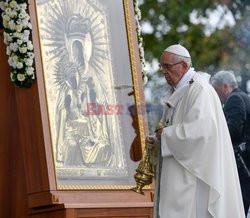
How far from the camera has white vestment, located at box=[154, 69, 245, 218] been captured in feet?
40.0

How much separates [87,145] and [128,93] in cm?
89

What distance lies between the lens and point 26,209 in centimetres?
1350

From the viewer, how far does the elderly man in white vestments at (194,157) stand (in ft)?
40.0

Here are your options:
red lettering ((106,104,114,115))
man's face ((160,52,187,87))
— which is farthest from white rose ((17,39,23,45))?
man's face ((160,52,187,87))

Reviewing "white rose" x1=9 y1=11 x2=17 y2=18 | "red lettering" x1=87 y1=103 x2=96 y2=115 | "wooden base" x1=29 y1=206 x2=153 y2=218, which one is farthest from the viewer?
"red lettering" x1=87 y1=103 x2=96 y2=115

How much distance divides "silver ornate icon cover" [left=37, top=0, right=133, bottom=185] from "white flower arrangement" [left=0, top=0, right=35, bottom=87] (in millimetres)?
212

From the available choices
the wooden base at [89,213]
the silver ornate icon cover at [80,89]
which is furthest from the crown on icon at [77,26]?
the wooden base at [89,213]

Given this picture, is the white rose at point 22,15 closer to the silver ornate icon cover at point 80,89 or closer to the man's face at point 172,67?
the silver ornate icon cover at point 80,89

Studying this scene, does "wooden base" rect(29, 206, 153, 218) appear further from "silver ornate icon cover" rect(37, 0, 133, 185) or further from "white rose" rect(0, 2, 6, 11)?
"white rose" rect(0, 2, 6, 11)

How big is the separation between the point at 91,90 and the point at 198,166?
7.26ft

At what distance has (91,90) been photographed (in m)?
14.0

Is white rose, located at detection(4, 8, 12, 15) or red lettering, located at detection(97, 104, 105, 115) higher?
white rose, located at detection(4, 8, 12, 15)

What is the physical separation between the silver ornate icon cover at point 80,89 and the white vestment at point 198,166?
1543 millimetres

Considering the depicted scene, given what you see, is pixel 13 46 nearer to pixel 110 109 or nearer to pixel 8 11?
pixel 8 11
